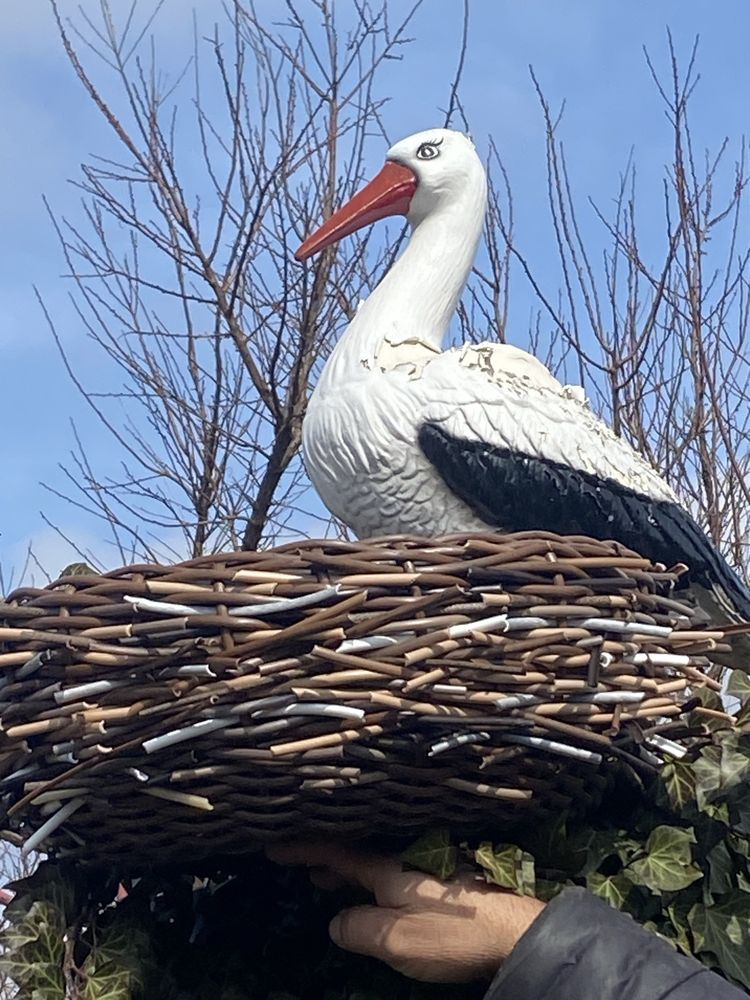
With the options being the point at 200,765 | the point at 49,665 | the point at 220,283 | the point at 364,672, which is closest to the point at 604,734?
the point at 364,672

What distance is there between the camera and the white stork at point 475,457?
1418 mm

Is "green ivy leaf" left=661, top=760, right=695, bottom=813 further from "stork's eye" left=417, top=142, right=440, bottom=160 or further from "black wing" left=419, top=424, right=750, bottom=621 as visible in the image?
"stork's eye" left=417, top=142, right=440, bottom=160

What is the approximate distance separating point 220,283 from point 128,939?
202 centimetres

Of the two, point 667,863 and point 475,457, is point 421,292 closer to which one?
point 475,457

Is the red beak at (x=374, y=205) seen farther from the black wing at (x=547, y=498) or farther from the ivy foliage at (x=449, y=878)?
the ivy foliage at (x=449, y=878)

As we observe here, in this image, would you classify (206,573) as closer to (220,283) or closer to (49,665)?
(49,665)

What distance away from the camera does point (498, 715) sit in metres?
1.05

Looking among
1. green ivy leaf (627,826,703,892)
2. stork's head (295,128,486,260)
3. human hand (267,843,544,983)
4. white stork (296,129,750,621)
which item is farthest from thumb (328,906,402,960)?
stork's head (295,128,486,260)

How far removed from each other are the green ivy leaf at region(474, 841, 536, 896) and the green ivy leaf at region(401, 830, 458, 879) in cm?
3

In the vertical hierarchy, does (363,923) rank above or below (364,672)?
below

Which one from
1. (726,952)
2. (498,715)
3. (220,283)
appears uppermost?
(220,283)

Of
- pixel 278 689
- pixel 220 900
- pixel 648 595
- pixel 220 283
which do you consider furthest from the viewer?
pixel 220 283

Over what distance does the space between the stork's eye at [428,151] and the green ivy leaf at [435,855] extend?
0.95m

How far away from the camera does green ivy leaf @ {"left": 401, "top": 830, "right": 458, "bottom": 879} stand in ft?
3.76
